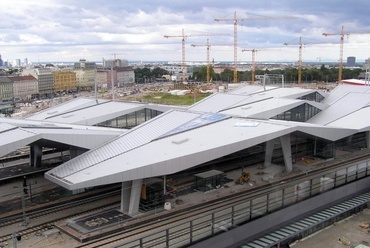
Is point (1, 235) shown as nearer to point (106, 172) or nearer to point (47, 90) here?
point (106, 172)

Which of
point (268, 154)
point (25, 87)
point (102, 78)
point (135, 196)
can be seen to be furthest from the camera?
point (102, 78)

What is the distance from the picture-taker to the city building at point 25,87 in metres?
80.9

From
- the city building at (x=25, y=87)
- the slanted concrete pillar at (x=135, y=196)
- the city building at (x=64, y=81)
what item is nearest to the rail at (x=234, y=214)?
the slanted concrete pillar at (x=135, y=196)

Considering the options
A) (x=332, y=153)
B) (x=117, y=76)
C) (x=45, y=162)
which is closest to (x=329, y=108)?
(x=332, y=153)

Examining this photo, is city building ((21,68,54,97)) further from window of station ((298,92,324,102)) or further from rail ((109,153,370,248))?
rail ((109,153,370,248))

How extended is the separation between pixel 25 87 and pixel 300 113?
222 ft

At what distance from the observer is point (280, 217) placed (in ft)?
48.7

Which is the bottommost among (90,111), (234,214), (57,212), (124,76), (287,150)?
(57,212)

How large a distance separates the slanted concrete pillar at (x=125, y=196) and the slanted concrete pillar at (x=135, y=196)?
11.0 inches

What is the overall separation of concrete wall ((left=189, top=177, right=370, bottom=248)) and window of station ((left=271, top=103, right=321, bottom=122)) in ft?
36.9

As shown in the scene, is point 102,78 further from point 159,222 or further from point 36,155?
point 159,222

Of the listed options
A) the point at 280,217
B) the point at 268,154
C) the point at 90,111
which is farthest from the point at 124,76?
the point at 280,217

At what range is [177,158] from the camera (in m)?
15.4

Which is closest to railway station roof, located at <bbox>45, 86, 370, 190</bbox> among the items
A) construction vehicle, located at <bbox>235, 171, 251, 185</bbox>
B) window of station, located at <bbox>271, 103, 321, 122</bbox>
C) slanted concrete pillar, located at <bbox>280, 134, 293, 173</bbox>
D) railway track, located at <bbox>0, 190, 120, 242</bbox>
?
slanted concrete pillar, located at <bbox>280, 134, 293, 173</bbox>
